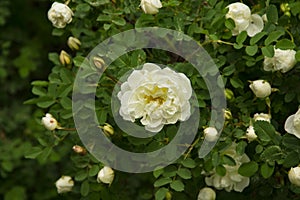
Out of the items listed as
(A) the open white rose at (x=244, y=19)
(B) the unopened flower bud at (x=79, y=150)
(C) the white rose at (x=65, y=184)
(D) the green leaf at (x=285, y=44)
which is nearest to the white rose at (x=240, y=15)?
(A) the open white rose at (x=244, y=19)

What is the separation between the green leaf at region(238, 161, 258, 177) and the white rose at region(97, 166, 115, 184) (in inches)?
10.9

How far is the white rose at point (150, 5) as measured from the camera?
1310mm

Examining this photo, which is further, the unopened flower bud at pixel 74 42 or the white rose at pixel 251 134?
the unopened flower bud at pixel 74 42

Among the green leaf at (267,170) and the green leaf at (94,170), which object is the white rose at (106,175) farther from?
the green leaf at (267,170)

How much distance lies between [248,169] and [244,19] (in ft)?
1.05

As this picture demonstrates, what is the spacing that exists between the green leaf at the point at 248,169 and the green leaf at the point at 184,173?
0.35ft

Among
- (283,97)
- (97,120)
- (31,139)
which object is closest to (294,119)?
(283,97)

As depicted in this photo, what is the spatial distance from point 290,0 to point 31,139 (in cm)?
111

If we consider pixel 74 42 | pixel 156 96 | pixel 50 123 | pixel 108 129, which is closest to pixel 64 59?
pixel 74 42

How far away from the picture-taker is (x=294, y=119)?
1.21 metres

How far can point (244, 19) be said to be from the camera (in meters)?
1.35

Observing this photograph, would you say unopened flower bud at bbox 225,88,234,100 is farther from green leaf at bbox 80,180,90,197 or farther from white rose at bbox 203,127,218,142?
green leaf at bbox 80,180,90,197

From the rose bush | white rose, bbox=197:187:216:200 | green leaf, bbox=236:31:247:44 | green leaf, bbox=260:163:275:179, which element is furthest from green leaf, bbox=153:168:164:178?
green leaf, bbox=236:31:247:44

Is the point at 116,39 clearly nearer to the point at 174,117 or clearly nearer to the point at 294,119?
the point at 174,117
